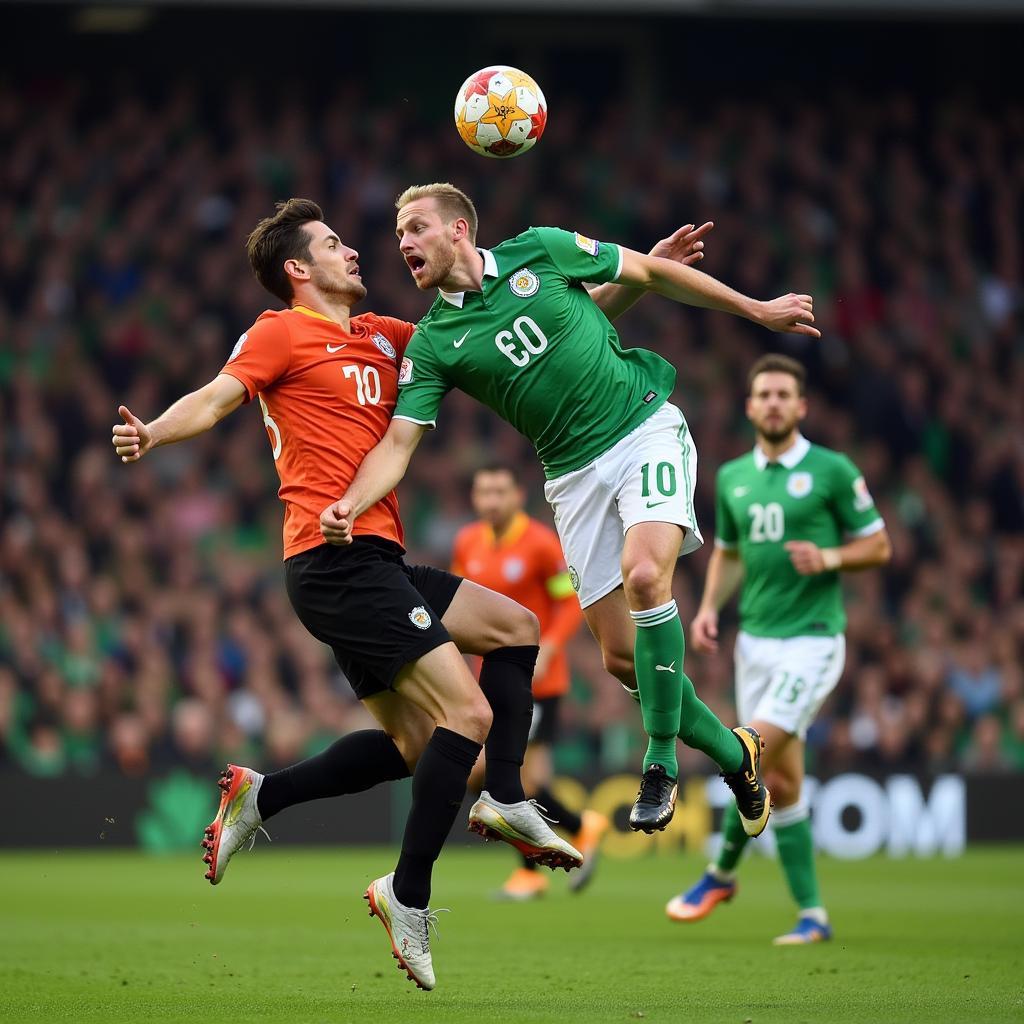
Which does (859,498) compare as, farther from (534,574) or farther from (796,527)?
(534,574)

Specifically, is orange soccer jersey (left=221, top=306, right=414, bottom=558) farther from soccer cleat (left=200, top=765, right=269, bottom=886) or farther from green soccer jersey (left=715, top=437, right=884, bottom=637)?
green soccer jersey (left=715, top=437, right=884, bottom=637)

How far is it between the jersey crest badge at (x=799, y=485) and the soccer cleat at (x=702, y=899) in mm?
1984

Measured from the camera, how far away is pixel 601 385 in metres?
6.75

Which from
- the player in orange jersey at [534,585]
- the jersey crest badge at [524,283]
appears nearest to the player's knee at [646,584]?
the jersey crest badge at [524,283]

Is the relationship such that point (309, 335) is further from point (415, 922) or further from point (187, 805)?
point (187, 805)

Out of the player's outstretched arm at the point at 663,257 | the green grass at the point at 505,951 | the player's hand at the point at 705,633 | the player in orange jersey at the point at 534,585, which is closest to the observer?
the green grass at the point at 505,951

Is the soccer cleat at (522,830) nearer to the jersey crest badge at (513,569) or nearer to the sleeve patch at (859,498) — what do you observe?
the sleeve patch at (859,498)

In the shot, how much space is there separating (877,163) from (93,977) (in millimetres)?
15820

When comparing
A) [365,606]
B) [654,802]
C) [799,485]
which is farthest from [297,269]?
[799,485]

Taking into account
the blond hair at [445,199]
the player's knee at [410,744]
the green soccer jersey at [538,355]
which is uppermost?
the blond hair at [445,199]

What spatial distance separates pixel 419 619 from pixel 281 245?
1.62 meters

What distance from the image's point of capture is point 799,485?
29.8 ft

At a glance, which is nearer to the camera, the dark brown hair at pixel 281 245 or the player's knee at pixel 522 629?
the player's knee at pixel 522 629

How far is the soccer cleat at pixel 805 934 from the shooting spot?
8258 mm
